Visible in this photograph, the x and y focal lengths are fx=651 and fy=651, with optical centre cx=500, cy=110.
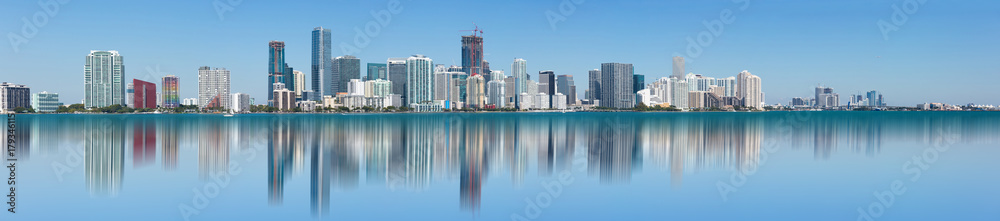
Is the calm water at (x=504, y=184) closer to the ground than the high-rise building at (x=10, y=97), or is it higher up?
closer to the ground

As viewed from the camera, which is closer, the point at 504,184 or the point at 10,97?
the point at 504,184

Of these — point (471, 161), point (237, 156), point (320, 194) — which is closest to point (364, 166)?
point (471, 161)

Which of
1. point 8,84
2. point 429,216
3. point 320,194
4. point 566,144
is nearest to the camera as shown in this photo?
point 429,216

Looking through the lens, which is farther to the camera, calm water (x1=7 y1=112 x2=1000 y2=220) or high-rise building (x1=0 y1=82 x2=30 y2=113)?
high-rise building (x1=0 y1=82 x2=30 y2=113)

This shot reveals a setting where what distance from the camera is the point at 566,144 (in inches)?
1524

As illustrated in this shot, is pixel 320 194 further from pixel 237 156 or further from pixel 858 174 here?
pixel 858 174

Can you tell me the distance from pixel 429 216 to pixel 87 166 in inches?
653

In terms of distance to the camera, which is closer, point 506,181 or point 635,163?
point 506,181

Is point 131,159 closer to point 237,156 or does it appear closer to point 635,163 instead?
point 237,156

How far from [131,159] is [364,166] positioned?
10.7m

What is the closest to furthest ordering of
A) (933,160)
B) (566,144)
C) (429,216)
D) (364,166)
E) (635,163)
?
(429,216) → (364,166) → (635,163) → (933,160) → (566,144)

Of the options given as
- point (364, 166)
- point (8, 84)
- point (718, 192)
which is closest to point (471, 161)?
point (364, 166)

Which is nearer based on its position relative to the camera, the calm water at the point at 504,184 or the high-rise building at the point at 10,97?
the calm water at the point at 504,184

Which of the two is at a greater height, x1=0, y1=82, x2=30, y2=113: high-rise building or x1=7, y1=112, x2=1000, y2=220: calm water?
x1=0, y1=82, x2=30, y2=113: high-rise building
